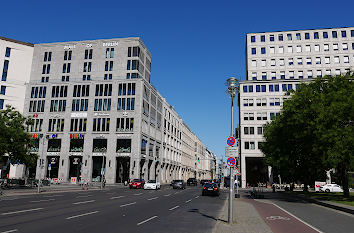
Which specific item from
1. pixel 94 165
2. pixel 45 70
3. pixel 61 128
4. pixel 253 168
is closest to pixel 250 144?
pixel 253 168

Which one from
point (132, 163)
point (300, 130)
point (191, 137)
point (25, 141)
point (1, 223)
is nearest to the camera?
point (1, 223)

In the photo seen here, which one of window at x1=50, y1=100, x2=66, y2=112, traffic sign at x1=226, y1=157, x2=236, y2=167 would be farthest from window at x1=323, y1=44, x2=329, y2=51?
traffic sign at x1=226, y1=157, x2=236, y2=167

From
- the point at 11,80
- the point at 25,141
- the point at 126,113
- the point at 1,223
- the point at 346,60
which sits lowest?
the point at 1,223

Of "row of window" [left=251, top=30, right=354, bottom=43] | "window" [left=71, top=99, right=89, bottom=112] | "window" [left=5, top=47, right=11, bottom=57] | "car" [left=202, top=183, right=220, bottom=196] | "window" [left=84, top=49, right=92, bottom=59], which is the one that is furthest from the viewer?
"window" [left=5, top=47, right=11, bottom=57]

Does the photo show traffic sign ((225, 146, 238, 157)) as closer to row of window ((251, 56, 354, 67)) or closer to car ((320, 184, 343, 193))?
car ((320, 184, 343, 193))

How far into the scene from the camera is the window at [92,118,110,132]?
62297mm

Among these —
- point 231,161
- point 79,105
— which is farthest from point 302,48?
point 231,161

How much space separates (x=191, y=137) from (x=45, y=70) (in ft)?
248

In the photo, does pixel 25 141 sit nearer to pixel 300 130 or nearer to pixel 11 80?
pixel 300 130

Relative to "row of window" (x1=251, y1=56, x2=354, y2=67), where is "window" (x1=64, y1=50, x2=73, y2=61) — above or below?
above

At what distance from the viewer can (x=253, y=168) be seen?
7200cm

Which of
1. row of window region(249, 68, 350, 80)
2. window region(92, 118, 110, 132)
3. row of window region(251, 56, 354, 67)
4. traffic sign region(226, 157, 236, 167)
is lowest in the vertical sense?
traffic sign region(226, 157, 236, 167)

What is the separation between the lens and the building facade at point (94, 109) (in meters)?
Answer: 61.2

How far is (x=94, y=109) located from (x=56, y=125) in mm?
9647
